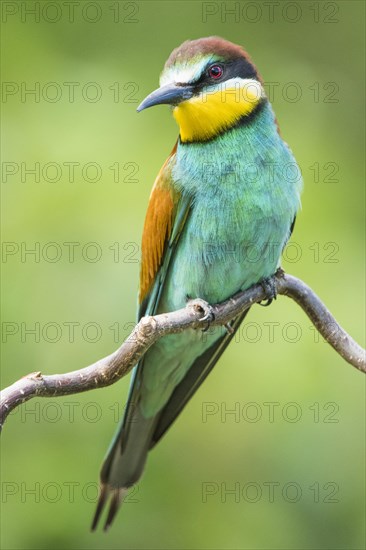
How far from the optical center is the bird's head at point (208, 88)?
277 cm

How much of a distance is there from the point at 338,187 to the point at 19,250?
3.48ft

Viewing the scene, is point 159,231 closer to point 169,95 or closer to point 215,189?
point 215,189

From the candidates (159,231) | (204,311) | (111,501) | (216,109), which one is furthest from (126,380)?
(216,109)

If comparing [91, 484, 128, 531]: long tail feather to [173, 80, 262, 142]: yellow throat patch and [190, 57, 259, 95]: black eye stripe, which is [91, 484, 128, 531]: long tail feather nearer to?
[173, 80, 262, 142]: yellow throat patch

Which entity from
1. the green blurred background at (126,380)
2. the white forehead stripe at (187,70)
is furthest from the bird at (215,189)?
the green blurred background at (126,380)

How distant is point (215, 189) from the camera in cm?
284

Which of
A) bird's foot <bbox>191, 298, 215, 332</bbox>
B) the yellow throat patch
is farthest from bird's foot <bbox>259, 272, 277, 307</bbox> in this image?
the yellow throat patch

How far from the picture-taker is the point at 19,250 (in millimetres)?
3238

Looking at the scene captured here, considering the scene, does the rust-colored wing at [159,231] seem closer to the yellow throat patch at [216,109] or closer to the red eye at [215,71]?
the yellow throat patch at [216,109]

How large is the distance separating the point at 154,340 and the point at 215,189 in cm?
68

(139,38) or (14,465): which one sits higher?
(139,38)

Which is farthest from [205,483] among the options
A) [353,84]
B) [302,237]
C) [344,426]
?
[353,84]

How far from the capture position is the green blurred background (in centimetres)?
316

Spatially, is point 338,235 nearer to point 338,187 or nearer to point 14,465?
point 338,187
